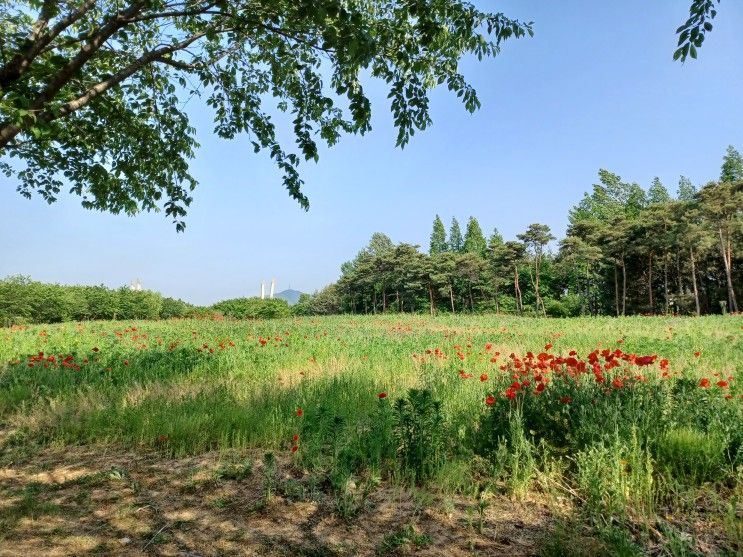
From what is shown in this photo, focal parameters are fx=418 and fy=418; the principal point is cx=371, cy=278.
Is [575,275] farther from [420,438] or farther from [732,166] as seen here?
[420,438]

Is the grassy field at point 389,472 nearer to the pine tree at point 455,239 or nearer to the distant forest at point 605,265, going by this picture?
the distant forest at point 605,265

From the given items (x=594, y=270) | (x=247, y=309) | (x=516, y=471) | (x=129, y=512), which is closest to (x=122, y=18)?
(x=129, y=512)

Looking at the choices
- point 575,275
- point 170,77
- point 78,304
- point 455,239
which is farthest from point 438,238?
point 170,77

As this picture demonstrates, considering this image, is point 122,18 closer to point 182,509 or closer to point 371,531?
point 182,509

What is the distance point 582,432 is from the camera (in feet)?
10.8

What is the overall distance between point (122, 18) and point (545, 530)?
17.1ft

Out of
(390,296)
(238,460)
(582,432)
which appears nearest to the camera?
(582,432)

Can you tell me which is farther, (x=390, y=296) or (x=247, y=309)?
(x=390, y=296)

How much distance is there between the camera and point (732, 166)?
4147 cm

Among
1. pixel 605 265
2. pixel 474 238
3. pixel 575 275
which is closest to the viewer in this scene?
pixel 605 265

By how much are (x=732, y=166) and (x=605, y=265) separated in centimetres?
1849

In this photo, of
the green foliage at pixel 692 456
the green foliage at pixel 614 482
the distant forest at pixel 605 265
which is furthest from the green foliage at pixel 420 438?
the distant forest at pixel 605 265

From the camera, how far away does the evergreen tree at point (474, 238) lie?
208ft

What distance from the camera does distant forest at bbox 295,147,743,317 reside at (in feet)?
104
